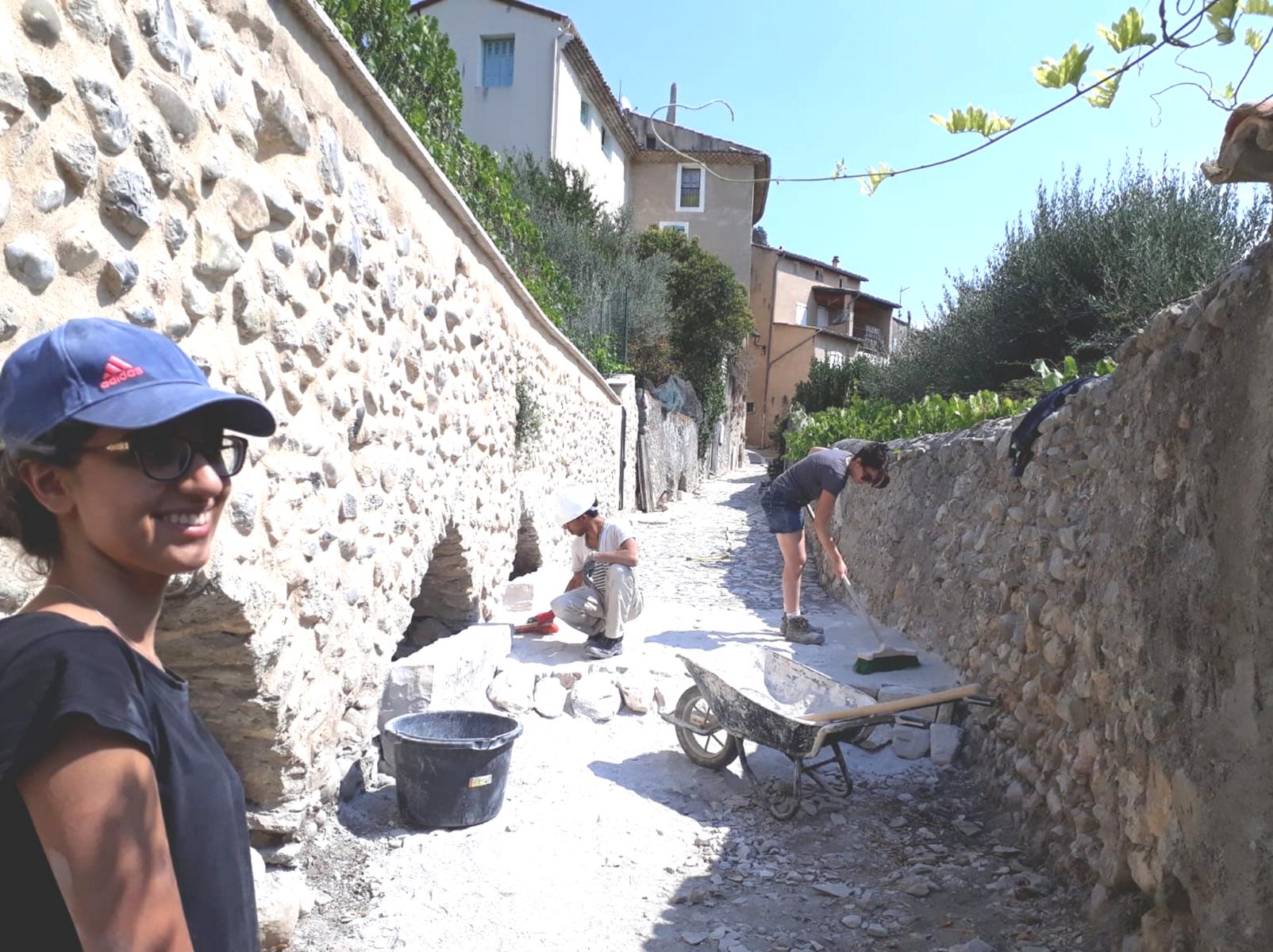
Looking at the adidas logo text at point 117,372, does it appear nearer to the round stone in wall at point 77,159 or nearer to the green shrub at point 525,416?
the round stone in wall at point 77,159

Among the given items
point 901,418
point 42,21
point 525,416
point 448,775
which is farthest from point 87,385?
point 901,418

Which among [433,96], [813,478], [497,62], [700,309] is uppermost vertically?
[497,62]

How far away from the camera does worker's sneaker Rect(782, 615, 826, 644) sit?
23.6 feet

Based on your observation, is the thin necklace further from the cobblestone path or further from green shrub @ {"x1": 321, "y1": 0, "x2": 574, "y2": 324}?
green shrub @ {"x1": 321, "y1": 0, "x2": 574, "y2": 324}

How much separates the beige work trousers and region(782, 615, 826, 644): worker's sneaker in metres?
1.48

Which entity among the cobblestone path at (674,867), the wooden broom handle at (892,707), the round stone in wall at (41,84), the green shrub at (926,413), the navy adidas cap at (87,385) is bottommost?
the cobblestone path at (674,867)

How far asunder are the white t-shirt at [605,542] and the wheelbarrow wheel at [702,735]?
1627 millimetres

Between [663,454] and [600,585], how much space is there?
36.7 ft

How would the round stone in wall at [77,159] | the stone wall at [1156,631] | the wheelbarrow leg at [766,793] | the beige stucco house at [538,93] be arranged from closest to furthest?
the round stone in wall at [77,159]
the stone wall at [1156,631]
the wheelbarrow leg at [766,793]
the beige stucco house at [538,93]

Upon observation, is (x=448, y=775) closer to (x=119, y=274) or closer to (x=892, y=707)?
(x=892, y=707)

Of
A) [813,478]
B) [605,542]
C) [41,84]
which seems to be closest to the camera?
[41,84]

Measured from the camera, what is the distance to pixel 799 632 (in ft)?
23.6

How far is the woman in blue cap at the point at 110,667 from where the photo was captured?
982 millimetres

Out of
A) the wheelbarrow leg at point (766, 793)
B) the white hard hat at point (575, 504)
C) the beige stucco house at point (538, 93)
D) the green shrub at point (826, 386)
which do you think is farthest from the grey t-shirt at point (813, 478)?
the green shrub at point (826, 386)
